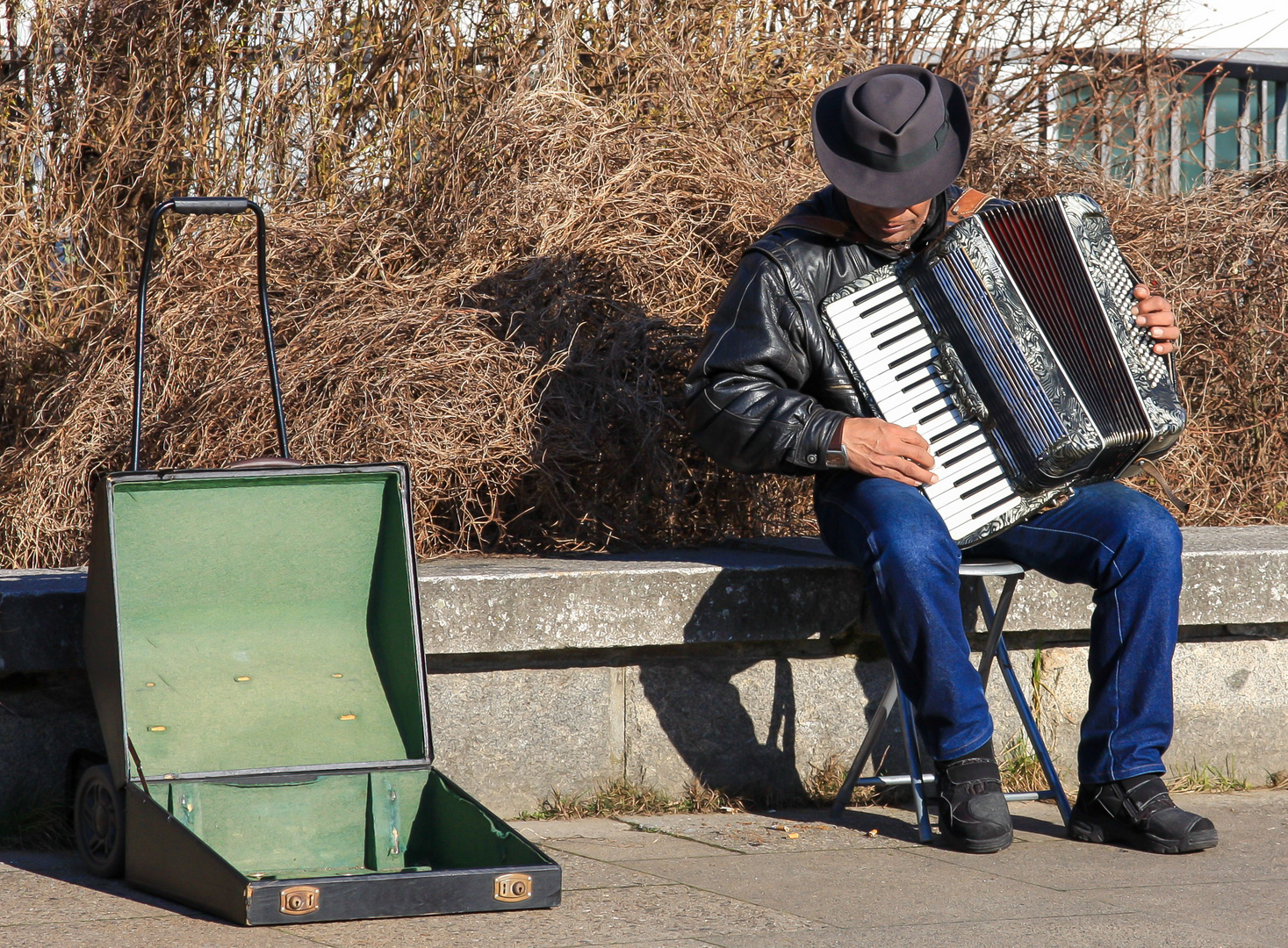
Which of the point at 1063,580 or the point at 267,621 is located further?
the point at 1063,580

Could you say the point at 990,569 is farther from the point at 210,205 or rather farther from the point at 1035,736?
the point at 210,205

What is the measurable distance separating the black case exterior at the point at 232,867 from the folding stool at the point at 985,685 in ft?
3.25

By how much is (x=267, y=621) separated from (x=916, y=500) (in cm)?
141

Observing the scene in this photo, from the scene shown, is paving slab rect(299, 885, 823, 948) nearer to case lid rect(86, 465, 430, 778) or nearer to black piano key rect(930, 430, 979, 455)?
case lid rect(86, 465, 430, 778)

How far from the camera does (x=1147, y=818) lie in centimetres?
325

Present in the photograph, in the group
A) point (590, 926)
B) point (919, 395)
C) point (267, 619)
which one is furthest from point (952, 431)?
point (267, 619)

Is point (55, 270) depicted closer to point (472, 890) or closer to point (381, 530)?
point (381, 530)

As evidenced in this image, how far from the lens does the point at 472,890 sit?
8.71 ft

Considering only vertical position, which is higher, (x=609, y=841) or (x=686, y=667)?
(x=686, y=667)

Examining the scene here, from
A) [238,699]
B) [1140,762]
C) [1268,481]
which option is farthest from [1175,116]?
[238,699]

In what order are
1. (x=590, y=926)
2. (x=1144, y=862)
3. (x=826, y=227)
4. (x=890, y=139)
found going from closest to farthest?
(x=590, y=926), (x=1144, y=862), (x=890, y=139), (x=826, y=227)

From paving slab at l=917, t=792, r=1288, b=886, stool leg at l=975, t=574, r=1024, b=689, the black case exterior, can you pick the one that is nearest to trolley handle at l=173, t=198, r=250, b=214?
the black case exterior

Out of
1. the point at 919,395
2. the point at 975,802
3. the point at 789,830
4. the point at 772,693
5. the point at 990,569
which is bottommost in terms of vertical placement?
the point at 789,830

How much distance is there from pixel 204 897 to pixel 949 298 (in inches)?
80.1
